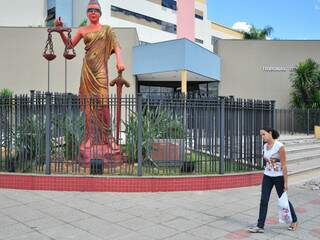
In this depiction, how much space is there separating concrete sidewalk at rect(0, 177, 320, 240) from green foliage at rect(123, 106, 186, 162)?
1.35m

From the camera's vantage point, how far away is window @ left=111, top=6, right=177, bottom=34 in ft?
174

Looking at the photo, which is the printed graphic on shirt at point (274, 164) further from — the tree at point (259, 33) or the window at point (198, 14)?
the window at point (198, 14)

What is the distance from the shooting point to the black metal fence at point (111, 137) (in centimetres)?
925

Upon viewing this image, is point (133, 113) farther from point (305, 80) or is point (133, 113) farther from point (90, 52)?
point (305, 80)

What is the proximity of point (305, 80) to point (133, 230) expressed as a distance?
23.1m

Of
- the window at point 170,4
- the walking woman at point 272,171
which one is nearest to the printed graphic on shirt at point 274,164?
the walking woman at point 272,171

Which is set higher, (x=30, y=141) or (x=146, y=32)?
(x=146, y=32)

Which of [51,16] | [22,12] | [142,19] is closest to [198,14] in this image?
[142,19]

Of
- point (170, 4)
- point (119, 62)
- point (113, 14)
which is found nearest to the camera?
point (119, 62)

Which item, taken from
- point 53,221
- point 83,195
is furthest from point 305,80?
point 53,221

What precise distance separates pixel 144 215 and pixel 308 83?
73.0 feet

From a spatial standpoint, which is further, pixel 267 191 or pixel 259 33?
pixel 259 33

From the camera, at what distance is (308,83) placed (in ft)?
87.7

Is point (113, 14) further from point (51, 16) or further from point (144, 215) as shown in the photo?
point (144, 215)
